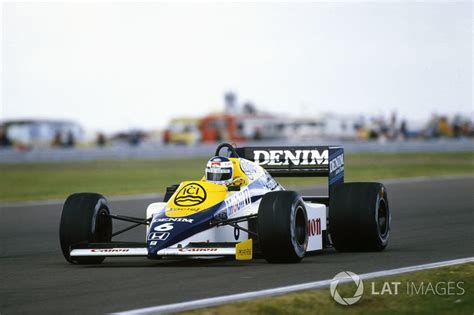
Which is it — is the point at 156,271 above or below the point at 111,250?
below

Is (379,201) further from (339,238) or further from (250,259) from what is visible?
(250,259)

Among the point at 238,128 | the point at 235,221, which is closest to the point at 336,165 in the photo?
the point at 235,221

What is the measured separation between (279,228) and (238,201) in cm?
130

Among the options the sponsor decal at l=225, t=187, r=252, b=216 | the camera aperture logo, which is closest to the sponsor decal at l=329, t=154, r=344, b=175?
the sponsor decal at l=225, t=187, r=252, b=216

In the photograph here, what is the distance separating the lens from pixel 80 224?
1295 cm

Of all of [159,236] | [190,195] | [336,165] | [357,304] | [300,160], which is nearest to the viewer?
[357,304]

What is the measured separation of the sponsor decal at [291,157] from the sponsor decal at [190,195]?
2778mm

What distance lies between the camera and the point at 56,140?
73250 millimetres

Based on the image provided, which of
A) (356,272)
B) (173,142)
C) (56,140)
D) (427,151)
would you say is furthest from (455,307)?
(173,142)

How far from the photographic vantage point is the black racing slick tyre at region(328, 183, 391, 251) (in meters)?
13.7

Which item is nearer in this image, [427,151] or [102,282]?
[102,282]

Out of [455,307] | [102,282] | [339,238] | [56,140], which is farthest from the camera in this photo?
[56,140]

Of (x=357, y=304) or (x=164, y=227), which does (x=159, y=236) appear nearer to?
(x=164, y=227)

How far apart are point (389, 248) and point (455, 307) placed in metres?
5.25
